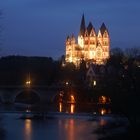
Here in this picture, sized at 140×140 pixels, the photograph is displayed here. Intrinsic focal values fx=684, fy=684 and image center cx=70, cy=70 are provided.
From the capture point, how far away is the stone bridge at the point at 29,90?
44.4 m

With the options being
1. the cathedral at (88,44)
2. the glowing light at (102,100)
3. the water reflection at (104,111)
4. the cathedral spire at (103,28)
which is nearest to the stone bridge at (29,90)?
the glowing light at (102,100)

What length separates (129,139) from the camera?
19.1m

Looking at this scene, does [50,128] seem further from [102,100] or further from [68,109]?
[68,109]

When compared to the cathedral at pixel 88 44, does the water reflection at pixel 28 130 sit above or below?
below

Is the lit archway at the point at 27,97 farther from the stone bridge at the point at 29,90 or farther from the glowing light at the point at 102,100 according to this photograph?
the glowing light at the point at 102,100

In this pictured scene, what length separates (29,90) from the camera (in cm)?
4650

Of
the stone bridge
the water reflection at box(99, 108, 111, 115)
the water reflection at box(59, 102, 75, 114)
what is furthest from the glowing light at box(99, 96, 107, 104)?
A: the stone bridge

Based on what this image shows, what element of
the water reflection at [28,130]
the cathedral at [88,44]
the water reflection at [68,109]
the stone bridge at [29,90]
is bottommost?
the water reflection at [28,130]

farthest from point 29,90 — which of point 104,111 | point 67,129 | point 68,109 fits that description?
point 67,129

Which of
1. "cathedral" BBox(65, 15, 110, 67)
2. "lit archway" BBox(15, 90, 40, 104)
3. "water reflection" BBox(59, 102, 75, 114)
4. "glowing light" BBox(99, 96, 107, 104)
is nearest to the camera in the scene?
"glowing light" BBox(99, 96, 107, 104)

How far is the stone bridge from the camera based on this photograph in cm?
4441

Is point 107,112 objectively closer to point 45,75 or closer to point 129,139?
point 129,139

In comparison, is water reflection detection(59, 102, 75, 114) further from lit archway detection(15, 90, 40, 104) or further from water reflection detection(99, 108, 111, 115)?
lit archway detection(15, 90, 40, 104)

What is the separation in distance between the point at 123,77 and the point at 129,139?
A: 3.60 metres
